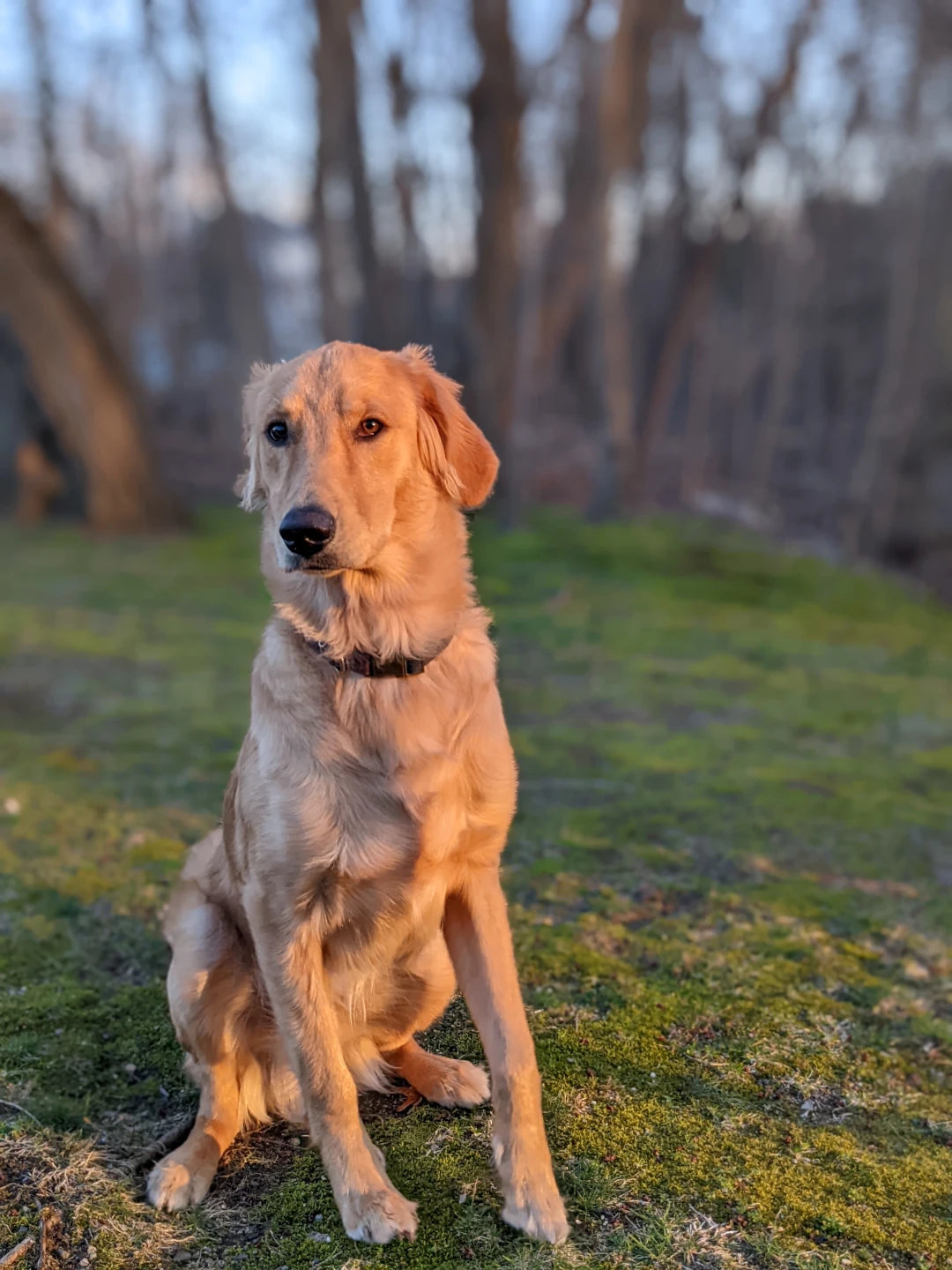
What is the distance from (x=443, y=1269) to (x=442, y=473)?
1.86m

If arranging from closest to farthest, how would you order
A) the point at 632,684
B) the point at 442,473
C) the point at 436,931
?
the point at 436,931 < the point at 442,473 < the point at 632,684

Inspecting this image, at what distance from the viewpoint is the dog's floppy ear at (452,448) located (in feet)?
8.98

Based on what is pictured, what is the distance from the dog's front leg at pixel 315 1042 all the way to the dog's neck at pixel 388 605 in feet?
2.15

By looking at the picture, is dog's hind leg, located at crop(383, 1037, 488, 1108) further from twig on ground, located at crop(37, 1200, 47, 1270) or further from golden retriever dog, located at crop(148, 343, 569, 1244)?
twig on ground, located at crop(37, 1200, 47, 1270)

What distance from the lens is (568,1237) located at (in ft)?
7.67

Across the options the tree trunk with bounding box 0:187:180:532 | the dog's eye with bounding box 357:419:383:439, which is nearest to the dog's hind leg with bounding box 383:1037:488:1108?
the dog's eye with bounding box 357:419:383:439

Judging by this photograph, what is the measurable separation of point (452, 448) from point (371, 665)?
63cm

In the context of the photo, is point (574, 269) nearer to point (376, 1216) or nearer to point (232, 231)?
point (232, 231)

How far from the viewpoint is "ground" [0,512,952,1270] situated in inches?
95.2

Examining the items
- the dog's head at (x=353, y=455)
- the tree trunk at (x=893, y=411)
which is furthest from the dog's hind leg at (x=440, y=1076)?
the tree trunk at (x=893, y=411)

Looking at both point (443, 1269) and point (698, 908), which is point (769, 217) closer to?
point (698, 908)

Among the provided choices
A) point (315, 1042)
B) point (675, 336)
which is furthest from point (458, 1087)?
point (675, 336)

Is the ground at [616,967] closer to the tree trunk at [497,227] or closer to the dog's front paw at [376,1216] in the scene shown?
the dog's front paw at [376,1216]

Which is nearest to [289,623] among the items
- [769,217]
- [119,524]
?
[119,524]
